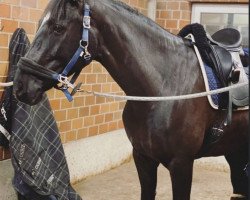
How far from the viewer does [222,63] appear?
270 centimetres

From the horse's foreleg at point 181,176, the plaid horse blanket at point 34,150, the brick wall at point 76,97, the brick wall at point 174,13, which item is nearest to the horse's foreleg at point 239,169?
the horse's foreleg at point 181,176

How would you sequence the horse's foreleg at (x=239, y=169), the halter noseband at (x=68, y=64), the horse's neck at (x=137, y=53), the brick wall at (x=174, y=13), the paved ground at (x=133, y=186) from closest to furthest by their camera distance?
the halter noseband at (x=68, y=64)
the horse's neck at (x=137, y=53)
the horse's foreleg at (x=239, y=169)
the paved ground at (x=133, y=186)
the brick wall at (x=174, y=13)

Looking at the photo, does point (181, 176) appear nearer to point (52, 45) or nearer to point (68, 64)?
point (68, 64)

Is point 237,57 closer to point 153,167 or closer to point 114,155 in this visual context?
point 153,167

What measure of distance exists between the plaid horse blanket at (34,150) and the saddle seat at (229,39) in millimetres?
1547

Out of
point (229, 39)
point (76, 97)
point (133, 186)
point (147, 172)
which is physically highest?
point (229, 39)

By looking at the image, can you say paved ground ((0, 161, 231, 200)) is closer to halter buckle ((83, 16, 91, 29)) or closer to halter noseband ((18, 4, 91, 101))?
halter noseband ((18, 4, 91, 101))

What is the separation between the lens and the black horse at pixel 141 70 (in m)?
2.32

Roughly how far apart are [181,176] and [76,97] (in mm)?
2285

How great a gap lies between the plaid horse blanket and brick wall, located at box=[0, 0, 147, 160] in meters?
0.15

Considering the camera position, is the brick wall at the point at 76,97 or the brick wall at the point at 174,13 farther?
the brick wall at the point at 174,13

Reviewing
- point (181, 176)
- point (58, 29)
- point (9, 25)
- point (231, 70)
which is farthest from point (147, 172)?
point (9, 25)

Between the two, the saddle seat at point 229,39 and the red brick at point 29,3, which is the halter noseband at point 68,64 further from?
the red brick at point 29,3

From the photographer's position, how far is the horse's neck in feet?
8.00
